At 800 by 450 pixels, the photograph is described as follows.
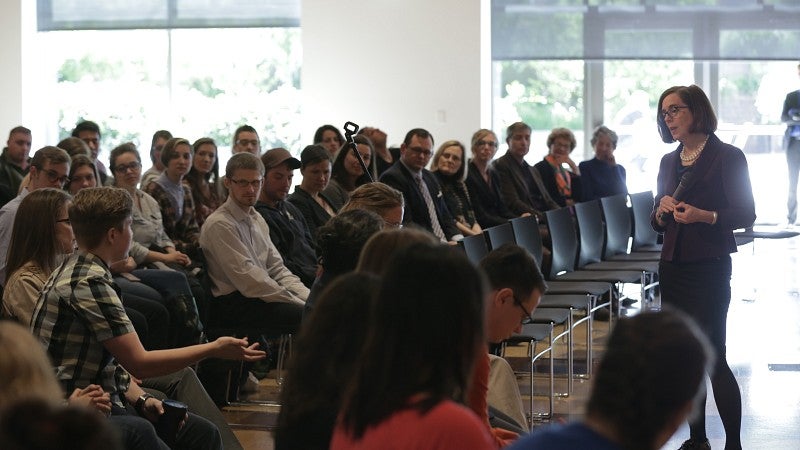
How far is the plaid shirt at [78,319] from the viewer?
10.3 feet

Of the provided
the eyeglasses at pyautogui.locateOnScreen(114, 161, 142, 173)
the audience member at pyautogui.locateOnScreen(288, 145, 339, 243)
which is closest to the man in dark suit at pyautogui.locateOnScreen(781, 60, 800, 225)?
the audience member at pyautogui.locateOnScreen(288, 145, 339, 243)

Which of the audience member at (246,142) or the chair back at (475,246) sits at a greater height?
the audience member at (246,142)

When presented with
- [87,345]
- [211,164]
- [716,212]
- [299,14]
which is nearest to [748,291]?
[211,164]

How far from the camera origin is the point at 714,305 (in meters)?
4.24

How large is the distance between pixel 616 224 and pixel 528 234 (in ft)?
5.57

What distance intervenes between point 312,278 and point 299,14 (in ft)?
24.3

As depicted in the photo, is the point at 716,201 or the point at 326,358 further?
the point at 716,201

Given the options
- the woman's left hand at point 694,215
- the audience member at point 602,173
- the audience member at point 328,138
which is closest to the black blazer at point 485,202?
the audience member at point 328,138

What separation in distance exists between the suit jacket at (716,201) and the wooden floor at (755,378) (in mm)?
843

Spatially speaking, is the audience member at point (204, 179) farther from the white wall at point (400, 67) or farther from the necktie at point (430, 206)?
the white wall at point (400, 67)

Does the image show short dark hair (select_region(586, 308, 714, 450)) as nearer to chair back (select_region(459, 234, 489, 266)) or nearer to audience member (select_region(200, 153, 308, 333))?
chair back (select_region(459, 234, 489, 266))

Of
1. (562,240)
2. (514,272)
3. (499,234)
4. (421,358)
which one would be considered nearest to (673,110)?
(514,272)

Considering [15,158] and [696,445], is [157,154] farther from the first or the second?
[696,445]

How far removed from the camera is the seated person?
3.16m
